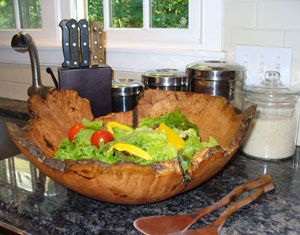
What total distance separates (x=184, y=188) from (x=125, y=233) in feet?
0.50

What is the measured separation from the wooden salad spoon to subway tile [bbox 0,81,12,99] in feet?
5.56

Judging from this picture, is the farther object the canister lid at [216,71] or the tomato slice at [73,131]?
the canister lid at [216,71]

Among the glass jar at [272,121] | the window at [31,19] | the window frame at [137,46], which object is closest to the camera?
the glass jar at [272,121]

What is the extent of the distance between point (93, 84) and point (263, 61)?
1.96ft

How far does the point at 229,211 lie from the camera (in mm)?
761

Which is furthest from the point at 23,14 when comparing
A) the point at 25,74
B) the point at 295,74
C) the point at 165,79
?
the point at 295,74

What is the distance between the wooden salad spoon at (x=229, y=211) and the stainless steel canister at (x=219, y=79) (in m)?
0.38

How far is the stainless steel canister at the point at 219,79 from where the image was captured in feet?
3.75

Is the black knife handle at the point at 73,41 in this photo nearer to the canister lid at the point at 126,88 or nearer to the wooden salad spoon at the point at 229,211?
the canister lid at the point at 126,88

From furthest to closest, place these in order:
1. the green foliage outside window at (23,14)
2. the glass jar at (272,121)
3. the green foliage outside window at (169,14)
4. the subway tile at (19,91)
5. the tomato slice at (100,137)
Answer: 1. the subway tile at (19,91)
2. the green foliage outside window at (23,14)
3. the green foliage outside window at (169,14)
4. the glass jar at (272,121)
5. the tomato slice at (100,137)

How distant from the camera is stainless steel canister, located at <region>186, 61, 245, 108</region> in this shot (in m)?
1.14

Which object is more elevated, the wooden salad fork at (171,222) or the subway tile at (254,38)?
the subway tile at (254,38)

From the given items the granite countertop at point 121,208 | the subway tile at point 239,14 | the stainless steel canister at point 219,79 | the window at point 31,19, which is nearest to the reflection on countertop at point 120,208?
the granite countertop at point 121,208

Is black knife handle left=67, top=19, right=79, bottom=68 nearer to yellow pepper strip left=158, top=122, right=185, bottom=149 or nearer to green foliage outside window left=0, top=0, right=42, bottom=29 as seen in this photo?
yellow pepper strip left=158, top=122, right=185, bottom=149
